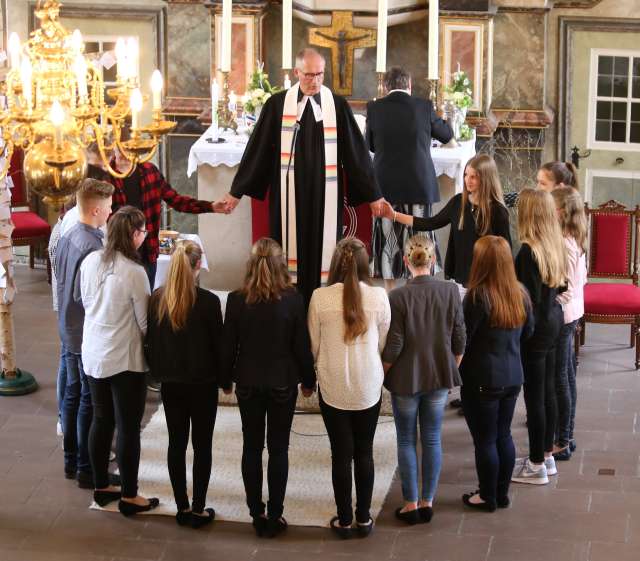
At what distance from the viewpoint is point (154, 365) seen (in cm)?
639

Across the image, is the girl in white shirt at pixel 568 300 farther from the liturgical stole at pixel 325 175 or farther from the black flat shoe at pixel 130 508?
the black flat shoe at pixel 130 508

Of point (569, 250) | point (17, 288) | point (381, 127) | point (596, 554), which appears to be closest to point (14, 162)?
point (17, 288)

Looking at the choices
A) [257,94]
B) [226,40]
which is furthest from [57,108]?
[257,94]

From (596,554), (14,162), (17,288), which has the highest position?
(14,162)

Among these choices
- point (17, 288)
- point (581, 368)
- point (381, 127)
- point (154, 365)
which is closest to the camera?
point (154, 365)

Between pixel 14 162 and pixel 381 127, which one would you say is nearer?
pixel 381 127

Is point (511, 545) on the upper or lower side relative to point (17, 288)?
lower

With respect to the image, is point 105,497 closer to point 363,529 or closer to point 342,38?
point 363,529

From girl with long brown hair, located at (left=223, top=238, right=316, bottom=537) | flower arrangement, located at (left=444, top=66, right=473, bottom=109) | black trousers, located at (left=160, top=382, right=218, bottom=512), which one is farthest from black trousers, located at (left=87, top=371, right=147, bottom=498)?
flower arrangement, located at (left=444, top=66, right=473, bottom=109)

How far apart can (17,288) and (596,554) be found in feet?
21.5

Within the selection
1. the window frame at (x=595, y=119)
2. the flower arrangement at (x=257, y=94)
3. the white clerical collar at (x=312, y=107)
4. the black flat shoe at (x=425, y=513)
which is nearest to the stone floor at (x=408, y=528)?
the black flat shoe at (x=425, y=513)

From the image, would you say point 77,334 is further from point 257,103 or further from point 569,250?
point 257,103

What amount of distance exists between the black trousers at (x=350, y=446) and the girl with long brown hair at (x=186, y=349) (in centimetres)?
58

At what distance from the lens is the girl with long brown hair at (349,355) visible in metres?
6.22
